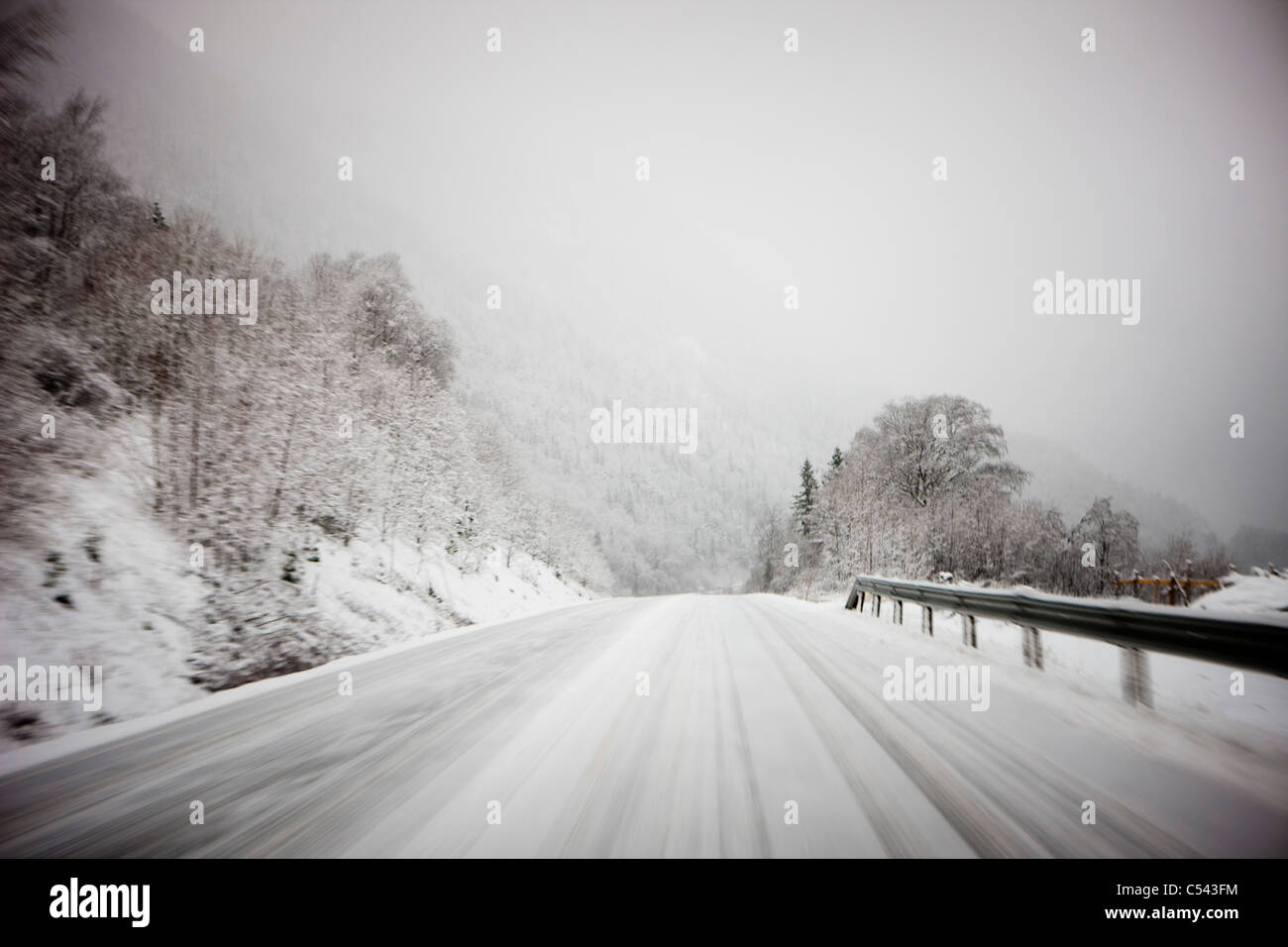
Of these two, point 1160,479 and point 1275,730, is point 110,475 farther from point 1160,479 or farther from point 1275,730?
point 1160,479

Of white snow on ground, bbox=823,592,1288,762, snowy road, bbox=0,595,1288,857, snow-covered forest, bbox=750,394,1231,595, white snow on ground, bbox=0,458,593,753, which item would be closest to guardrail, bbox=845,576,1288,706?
white snow on ground, bbox=823,592,1288,762

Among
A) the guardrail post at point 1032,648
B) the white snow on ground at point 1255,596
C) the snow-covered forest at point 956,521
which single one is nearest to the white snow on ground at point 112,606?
the guardrail post at point 1032,648

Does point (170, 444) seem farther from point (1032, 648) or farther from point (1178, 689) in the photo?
point (1178, 689)

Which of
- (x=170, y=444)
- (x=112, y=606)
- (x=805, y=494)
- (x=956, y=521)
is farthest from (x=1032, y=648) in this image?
(x=805, y=494)

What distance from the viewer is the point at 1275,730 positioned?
3158 millimetres

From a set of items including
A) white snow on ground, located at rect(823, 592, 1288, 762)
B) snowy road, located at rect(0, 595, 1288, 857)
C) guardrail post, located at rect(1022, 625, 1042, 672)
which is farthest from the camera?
guardrail post, located at rect(1022, 625, 1042, 672)

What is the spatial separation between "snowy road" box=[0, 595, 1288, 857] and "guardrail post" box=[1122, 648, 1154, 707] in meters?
0.33

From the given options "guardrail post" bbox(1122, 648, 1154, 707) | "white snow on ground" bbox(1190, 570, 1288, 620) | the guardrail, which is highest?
the guardrail

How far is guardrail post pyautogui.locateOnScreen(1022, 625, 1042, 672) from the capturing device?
4.79 meters

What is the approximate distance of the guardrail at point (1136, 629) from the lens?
2.83 meters

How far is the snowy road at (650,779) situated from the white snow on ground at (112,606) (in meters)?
1.81

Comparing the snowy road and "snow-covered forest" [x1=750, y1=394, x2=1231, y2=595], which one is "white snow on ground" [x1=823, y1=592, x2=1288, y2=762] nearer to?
the snowy road
